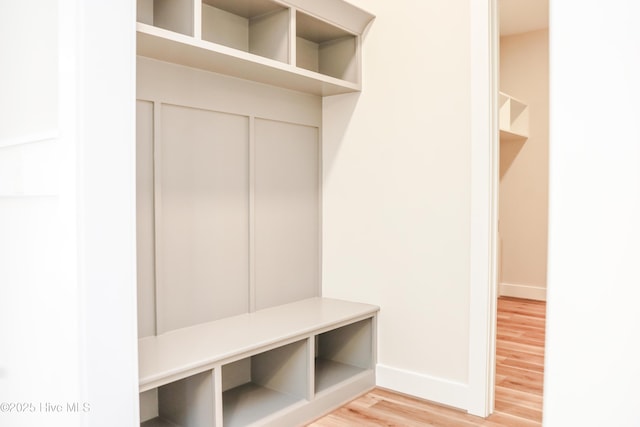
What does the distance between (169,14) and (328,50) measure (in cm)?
107

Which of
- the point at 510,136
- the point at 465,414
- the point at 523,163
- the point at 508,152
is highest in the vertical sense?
the point at 510,136

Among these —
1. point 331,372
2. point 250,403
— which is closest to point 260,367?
point 250,403

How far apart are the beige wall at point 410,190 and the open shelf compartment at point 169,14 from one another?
3.57ft

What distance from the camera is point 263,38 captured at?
7.63ft

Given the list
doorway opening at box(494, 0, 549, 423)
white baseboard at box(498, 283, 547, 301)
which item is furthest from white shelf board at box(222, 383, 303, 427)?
white baseboard at box(498, 283, 547, 301)

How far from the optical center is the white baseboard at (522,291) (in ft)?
15.6

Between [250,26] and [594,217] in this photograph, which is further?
[250,26]

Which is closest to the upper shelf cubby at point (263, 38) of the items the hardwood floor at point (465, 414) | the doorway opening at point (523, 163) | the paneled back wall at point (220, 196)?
the paneled back wall at point (220, 196)
